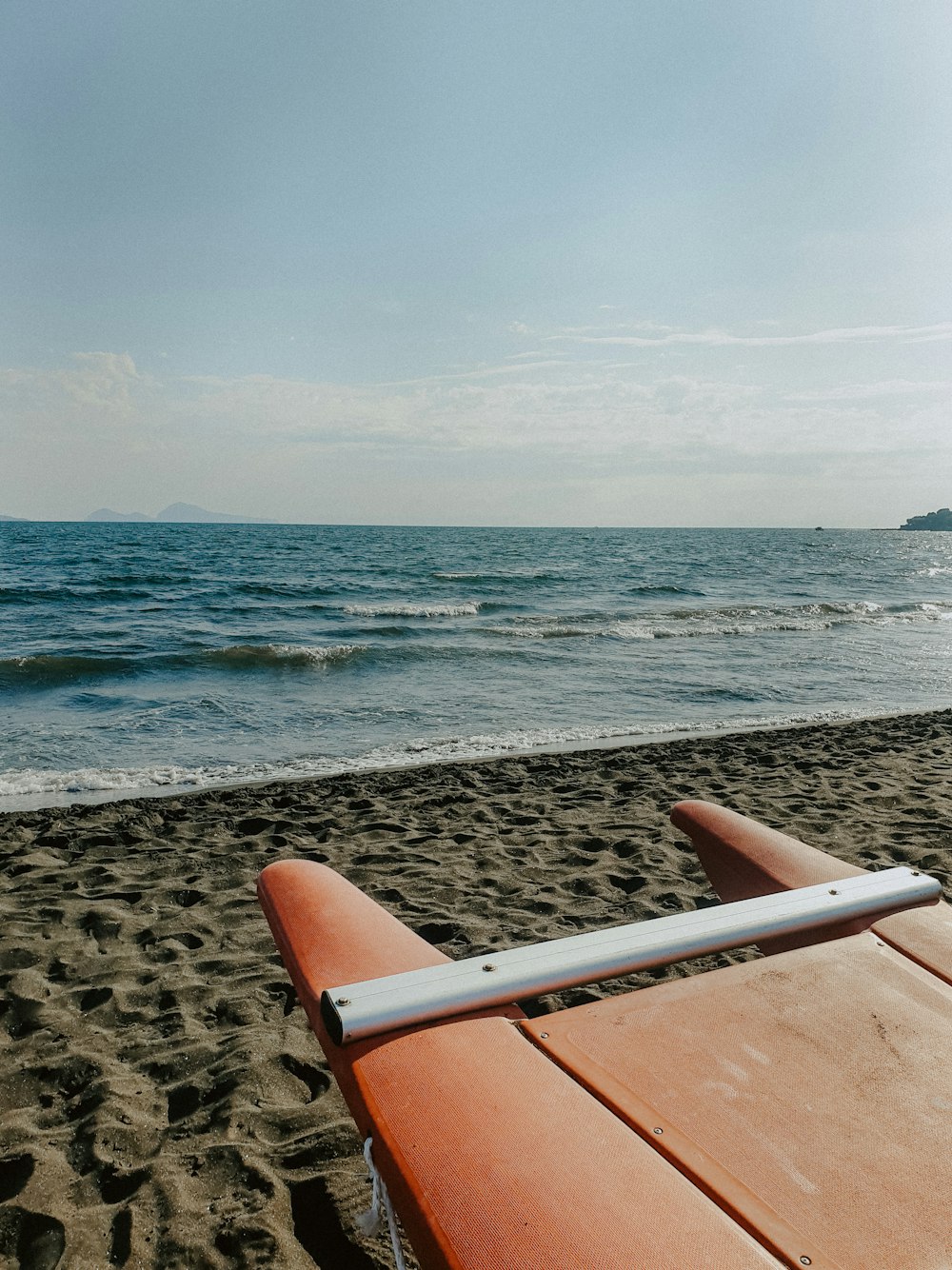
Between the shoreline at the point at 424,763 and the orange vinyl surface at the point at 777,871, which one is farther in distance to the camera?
the shoreline at the point at 424,763

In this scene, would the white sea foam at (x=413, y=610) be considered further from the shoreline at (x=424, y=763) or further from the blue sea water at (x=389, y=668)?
the shoreline at (x=424, y=763)

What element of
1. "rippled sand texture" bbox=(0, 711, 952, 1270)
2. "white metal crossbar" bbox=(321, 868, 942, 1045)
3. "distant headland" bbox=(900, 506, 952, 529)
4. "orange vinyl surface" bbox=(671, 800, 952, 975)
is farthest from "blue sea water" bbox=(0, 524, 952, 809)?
"distant headland" bbox=(900, 506, 952, 529)

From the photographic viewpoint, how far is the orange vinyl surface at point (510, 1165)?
1.18m

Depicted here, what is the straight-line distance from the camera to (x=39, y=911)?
410 cm

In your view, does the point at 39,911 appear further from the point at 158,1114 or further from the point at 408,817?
the point at 408,817

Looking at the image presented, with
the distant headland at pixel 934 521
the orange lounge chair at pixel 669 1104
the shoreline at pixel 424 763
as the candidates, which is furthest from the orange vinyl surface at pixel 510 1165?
the distant headland at pixel 934 521

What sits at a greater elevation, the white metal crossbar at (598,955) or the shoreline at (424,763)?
the white metal crossbar at (598,955)

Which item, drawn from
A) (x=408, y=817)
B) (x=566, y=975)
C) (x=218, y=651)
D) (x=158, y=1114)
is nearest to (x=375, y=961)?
(x=566, y=975)

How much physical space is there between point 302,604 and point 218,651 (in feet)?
23.3

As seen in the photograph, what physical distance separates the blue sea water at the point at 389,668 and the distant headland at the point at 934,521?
467 ft

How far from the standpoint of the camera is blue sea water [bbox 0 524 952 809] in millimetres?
7984

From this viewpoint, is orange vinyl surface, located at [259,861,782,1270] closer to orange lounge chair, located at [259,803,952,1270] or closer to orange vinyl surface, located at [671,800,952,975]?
orange lounge chair, located at [259,803,952,1270]

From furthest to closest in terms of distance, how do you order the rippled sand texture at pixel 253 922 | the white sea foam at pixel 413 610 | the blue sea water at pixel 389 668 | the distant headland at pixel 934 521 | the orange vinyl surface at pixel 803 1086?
the distant headland at pixel 934 521 < the white sea foam at pixel 413 610 < the blue sea water at pixel 389 668 < the rippled sand texture at pixel 253 922 < the orange vinyl surface at pixel 803 1086

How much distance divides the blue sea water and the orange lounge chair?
5550 millimetres
